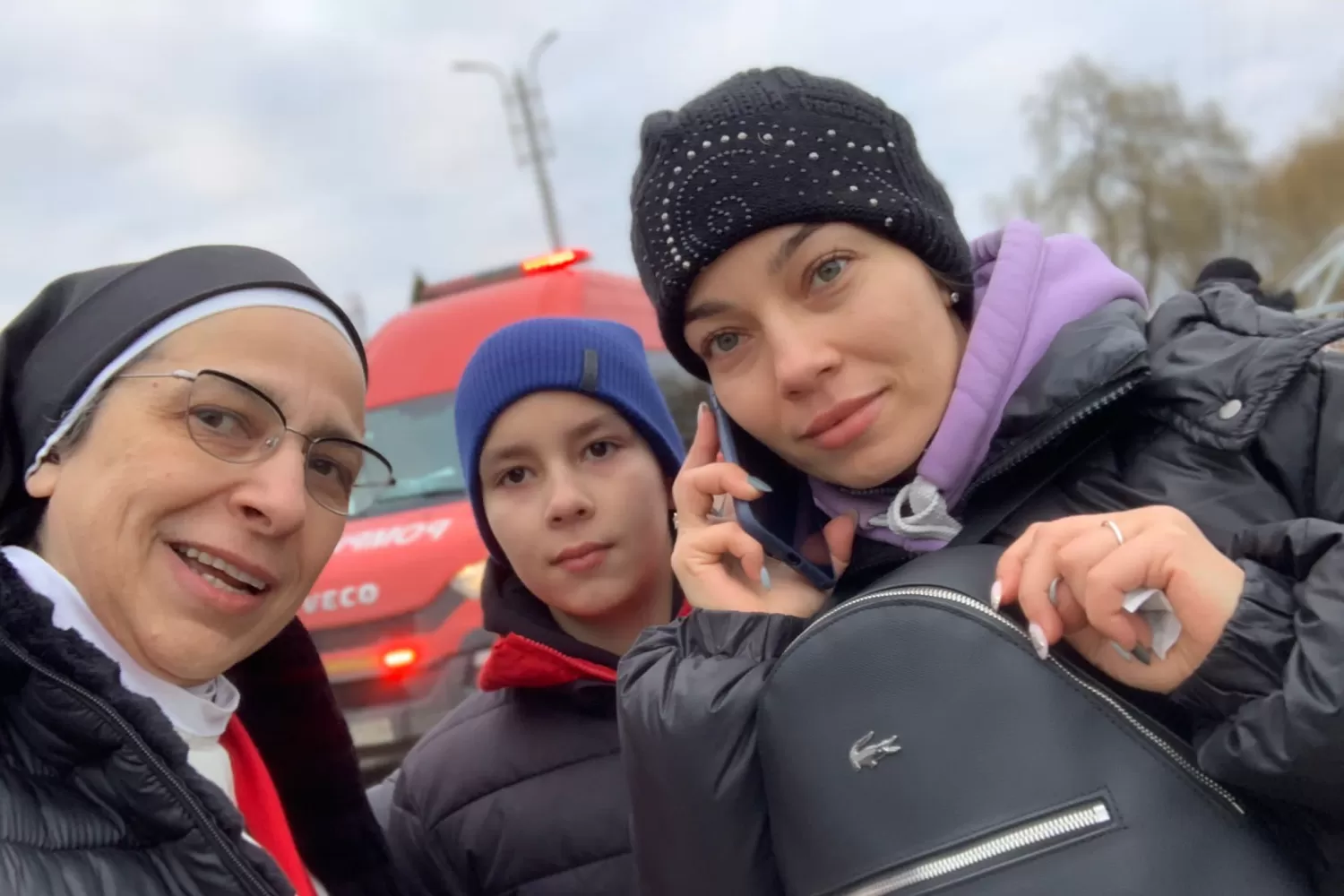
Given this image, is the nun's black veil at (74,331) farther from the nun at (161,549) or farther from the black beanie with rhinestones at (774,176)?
the black beanie with rhinestones at (774,176)

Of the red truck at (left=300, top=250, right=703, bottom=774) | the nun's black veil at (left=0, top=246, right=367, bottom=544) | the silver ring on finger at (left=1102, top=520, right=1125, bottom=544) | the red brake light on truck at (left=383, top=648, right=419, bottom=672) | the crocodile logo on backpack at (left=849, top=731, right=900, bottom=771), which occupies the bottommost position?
the red brake light on truck at (left=383, top=648, right=419, bottom=672)

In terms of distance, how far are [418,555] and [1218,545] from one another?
3618 millimetres

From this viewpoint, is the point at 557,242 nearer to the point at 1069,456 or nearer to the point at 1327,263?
the point at 1327,263

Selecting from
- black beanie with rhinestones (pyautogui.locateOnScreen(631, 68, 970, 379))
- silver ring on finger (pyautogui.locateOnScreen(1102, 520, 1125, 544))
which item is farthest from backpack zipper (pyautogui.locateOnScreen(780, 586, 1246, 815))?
black beanie with rhinestones (pyautogui.locateOnScreen(631, 68, 970, 379))

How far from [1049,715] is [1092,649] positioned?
0.35ft

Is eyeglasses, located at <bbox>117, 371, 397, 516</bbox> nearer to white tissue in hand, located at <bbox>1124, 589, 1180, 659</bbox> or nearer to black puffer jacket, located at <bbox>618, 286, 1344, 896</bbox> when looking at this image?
black puffer jacket, located at <bbox>618, 286, 1344, 896</bbox>

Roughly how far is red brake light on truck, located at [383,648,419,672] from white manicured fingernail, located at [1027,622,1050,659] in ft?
11.3

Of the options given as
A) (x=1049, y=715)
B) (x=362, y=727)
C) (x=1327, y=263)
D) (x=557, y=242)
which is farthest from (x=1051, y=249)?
(x=557, y=242)

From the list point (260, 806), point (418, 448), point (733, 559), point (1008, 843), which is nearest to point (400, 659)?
point (418, 448)

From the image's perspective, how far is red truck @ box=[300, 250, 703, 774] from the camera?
13.5ft

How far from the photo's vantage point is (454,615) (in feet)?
13.5

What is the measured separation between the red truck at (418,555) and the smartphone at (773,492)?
2625mm

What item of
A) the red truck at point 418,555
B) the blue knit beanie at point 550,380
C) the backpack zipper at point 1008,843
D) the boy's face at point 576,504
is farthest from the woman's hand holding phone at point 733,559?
the red truck at point 418,555

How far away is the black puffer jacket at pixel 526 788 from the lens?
6.44 ft
